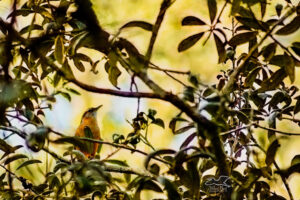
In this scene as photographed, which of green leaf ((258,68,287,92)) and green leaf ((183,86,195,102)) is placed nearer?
green leaf ((183,86,195,102))

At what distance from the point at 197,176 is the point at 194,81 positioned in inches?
8.7

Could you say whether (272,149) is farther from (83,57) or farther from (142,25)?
(83,57)

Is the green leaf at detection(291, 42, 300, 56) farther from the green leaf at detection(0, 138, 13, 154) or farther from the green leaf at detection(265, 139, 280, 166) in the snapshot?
the green leaf at detection(0, 138, 13, 154)

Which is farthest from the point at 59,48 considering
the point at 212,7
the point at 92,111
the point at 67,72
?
the point at 92,111

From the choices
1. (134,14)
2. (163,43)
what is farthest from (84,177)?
(163,43)

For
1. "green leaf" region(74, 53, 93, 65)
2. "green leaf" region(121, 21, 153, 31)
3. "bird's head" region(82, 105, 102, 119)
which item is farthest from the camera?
"bird's head" region(82, 105, 102, 119)

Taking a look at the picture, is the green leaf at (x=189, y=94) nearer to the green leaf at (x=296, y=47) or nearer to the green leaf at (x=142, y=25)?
the green leaf at (x=142, y=25)

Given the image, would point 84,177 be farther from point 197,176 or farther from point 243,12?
point 243,12

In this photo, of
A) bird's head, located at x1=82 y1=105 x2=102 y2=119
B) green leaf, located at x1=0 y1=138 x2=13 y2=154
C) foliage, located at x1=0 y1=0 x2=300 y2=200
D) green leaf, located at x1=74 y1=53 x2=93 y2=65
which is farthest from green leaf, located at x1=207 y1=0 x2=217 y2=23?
bird's head, located at x1=82 y1=105 x2=102 y2=119

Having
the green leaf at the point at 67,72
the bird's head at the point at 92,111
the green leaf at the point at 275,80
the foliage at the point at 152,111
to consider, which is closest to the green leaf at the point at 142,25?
the foliage at the point at 152,111

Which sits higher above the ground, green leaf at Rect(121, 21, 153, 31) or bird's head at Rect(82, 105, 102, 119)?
bird's head at Rect(82, 105, 102, 119)

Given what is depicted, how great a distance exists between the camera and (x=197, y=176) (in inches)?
38.4

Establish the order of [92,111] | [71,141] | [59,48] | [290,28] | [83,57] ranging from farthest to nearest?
[92,111], [83,57], [59,48], [290,28], [71,141]

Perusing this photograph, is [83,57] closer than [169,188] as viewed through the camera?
No
